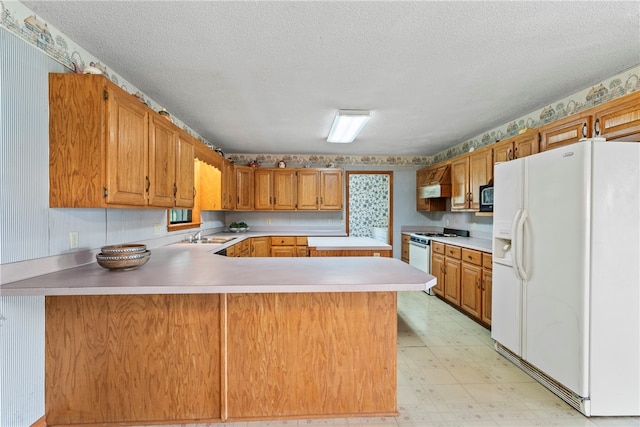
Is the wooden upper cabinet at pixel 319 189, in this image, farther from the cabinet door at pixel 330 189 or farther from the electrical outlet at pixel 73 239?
the electrical outlet at pixel 73 239

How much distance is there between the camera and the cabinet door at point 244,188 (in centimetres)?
522

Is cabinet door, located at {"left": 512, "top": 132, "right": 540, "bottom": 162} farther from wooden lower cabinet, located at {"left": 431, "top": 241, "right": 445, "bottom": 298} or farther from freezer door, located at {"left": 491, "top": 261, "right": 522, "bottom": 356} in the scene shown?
wooden lower cabinet, located at {"left": 431, "top": 241, "right": 445, "bottom": 298}

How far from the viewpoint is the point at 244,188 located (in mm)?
5277

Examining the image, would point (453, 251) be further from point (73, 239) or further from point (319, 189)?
point (73, 239)

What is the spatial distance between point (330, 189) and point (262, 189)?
1.22m

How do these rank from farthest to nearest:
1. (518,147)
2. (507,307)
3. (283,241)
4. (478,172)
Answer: (283,241) → (478,172) → (518,147) → (507,307)

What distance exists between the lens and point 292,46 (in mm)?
1969

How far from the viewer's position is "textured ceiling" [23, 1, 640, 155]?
1.64m

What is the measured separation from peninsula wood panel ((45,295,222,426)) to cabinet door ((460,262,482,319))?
2.87 m

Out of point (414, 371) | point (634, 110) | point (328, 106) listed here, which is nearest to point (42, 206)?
point (328, 106)

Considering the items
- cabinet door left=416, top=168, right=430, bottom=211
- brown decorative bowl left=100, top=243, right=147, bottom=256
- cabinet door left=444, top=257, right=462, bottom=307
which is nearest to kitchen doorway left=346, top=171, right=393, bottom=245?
cabinet door left=416, top=168, right=430, bottom=211

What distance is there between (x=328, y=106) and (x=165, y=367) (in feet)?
8.47

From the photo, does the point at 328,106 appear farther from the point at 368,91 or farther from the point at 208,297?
the point at 208,297

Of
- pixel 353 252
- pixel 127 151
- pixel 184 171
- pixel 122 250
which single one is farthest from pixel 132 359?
pixel 353 252
